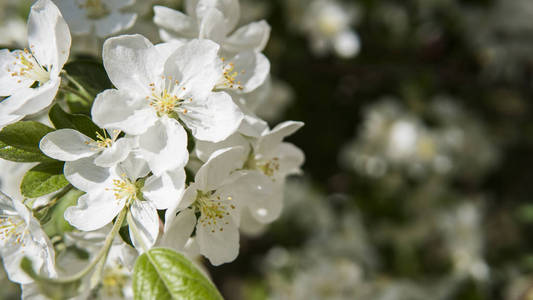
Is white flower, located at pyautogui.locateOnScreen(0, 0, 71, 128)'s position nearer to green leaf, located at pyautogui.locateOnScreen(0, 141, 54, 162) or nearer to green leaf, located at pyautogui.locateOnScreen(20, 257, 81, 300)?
green leaf, located at pyautogui.locateOnScreen(0, 141, 54, 162)

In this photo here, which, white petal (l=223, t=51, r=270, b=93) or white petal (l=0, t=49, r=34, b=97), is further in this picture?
white petal (l=223, t=51, r=270, b=93)

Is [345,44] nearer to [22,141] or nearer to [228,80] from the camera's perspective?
[228,80]

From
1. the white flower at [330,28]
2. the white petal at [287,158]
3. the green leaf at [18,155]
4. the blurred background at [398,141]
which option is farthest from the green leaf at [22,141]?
the white flower at [330,28]

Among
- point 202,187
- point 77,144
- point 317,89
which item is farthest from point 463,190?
point 77,144

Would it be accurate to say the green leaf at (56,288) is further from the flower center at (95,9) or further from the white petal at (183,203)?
the flower center at (95,9)

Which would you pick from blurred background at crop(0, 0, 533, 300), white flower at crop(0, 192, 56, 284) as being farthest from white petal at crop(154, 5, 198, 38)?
blurred background at crop(0, 0, 533, 300)

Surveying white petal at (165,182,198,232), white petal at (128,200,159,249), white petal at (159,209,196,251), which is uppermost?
white petal at (165,182,198,232)

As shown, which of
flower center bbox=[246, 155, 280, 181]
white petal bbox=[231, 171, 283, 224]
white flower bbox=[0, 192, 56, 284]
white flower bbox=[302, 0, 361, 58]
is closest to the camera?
white flower bbox=[0, 192, 56, 284]
